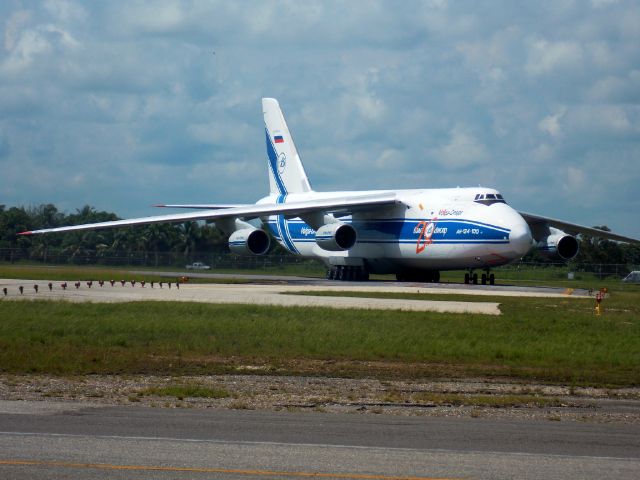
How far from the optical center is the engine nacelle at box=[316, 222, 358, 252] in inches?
1861

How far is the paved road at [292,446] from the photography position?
862 centimetres

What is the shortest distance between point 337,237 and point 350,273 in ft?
14.4

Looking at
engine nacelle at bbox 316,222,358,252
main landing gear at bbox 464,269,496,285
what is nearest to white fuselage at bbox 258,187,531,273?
main landing gear at bbox 464,269,496,285

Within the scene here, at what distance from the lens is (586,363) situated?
63.2 ft

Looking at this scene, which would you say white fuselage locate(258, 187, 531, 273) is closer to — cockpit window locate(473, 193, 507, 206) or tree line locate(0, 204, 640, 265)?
cockpit window locate(473, 193, 507, 206)

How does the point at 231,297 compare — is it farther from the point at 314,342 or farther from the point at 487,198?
the point at 487,198

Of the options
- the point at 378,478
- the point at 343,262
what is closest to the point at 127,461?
the point at 378,478

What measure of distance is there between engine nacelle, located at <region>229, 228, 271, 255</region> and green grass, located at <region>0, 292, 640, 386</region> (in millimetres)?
20803

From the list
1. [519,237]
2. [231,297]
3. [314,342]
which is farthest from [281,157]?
[314,342]

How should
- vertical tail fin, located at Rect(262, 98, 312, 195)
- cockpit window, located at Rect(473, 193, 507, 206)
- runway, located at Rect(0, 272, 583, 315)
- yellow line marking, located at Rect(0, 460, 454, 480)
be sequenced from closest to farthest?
yellow line marking, located at Rect(0, 460, 454, 480) < runway, located at Rect(0, 272, 583, 315) < cockpit window, located at Rect(473, 193, 507, 206) < vertical tail fin, located at Rect(262, 98, 312, 195)

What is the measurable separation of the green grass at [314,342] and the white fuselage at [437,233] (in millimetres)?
14573

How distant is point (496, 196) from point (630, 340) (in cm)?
2358

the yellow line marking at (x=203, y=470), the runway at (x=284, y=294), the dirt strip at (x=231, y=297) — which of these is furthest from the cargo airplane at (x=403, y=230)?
the yellow line marking at (x=203, y=470)

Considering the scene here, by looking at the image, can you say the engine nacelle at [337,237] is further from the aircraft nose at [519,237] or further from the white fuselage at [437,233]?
the aircraft nose at [519,237]
